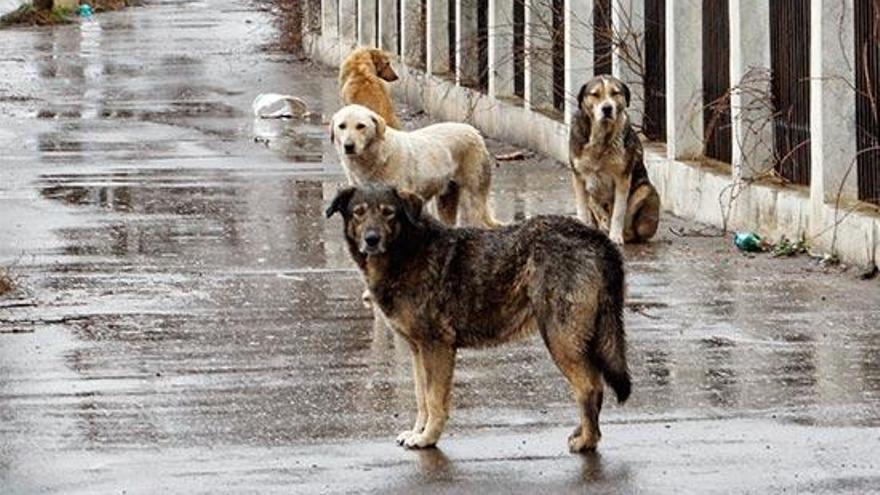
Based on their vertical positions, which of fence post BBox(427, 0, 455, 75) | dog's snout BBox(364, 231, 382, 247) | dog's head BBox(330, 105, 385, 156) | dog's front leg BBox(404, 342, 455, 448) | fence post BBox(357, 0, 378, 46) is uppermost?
dog's snout BBox(364, 231, 382, 247)

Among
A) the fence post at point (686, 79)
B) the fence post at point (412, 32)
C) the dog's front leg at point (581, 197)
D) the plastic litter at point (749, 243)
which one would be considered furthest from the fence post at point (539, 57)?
the plastic litter at point (749, 243)

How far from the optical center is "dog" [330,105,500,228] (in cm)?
1551

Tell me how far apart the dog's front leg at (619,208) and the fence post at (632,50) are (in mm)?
3281

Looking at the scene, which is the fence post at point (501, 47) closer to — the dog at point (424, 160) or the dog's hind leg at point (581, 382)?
the dog at point (424, 160)

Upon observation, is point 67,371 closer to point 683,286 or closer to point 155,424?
point 155,424

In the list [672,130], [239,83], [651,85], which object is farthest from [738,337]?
[239,83]

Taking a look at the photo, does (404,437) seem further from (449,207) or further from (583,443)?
(449,207)

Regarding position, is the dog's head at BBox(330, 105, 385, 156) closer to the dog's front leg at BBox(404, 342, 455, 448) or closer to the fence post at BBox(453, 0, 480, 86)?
the dog's front leg at BBox(404, 342, 455, 448)

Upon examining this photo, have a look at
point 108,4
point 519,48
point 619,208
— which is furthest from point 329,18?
point 619,208

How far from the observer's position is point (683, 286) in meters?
15.2

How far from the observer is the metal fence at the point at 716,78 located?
1847 centimetres

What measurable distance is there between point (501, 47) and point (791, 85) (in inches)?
338

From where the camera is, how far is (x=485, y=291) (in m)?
10.3

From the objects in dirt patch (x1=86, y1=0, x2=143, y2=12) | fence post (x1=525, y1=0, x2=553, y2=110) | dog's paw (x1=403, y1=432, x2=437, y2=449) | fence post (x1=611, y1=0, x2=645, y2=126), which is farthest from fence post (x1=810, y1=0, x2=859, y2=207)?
dirt patch (x1=86, y1=0, x2=143, y2=12)
